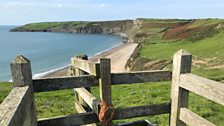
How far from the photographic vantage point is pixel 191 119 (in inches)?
160

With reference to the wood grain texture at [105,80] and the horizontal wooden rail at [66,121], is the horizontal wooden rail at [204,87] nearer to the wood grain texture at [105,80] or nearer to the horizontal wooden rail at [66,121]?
the wood grain texture at [105,80]

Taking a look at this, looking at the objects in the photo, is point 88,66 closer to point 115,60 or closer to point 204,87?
point 204,87

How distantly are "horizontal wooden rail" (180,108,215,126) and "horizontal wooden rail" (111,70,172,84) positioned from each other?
0.68 m

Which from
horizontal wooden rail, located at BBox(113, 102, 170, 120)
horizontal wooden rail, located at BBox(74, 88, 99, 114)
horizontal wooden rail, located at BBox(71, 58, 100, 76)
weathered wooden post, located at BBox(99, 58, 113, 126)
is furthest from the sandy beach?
weathered wooden post, located at BBox(99, 58, 113, 126)

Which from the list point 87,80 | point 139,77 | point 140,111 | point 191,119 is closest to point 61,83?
point 87,80

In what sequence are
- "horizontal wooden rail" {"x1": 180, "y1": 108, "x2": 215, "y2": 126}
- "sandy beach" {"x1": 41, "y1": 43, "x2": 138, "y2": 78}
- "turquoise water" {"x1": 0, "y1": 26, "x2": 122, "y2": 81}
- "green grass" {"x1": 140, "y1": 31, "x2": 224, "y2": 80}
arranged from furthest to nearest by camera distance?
"turquoise water" {"x1": 0, "y1": 26, "x2": 122, "y2": 81}
"sandy beach" {"x1": 41, "y1": 43, "x2": 138, "y2": 78}
"green grass" {"x1": 140, "y1": 31, "x2": 224, "y2": 80}
"horizontal wooden rail" {"x1": 180, "y1": 108, "x2": 215, "y2": 126}

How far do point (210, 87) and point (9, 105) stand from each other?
2.55 meters

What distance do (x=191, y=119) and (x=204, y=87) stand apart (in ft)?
2.26

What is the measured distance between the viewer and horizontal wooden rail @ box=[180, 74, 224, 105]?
3322 millimetres

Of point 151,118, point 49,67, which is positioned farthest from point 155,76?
point 49,67

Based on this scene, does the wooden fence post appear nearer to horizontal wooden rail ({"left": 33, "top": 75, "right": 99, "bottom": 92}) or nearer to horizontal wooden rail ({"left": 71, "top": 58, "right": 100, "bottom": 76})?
horizontal wooden rail ({"left": 33, "top": 75, "right": 99, "bottom": 92})

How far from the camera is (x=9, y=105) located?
254cm

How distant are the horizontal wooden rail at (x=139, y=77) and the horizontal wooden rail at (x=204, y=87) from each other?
43 cm

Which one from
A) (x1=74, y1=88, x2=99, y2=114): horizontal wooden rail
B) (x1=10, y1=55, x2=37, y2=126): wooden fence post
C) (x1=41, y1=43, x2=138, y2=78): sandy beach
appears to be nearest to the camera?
(x1=10, y1=55, x2=37, y2=126): wooden fence post
